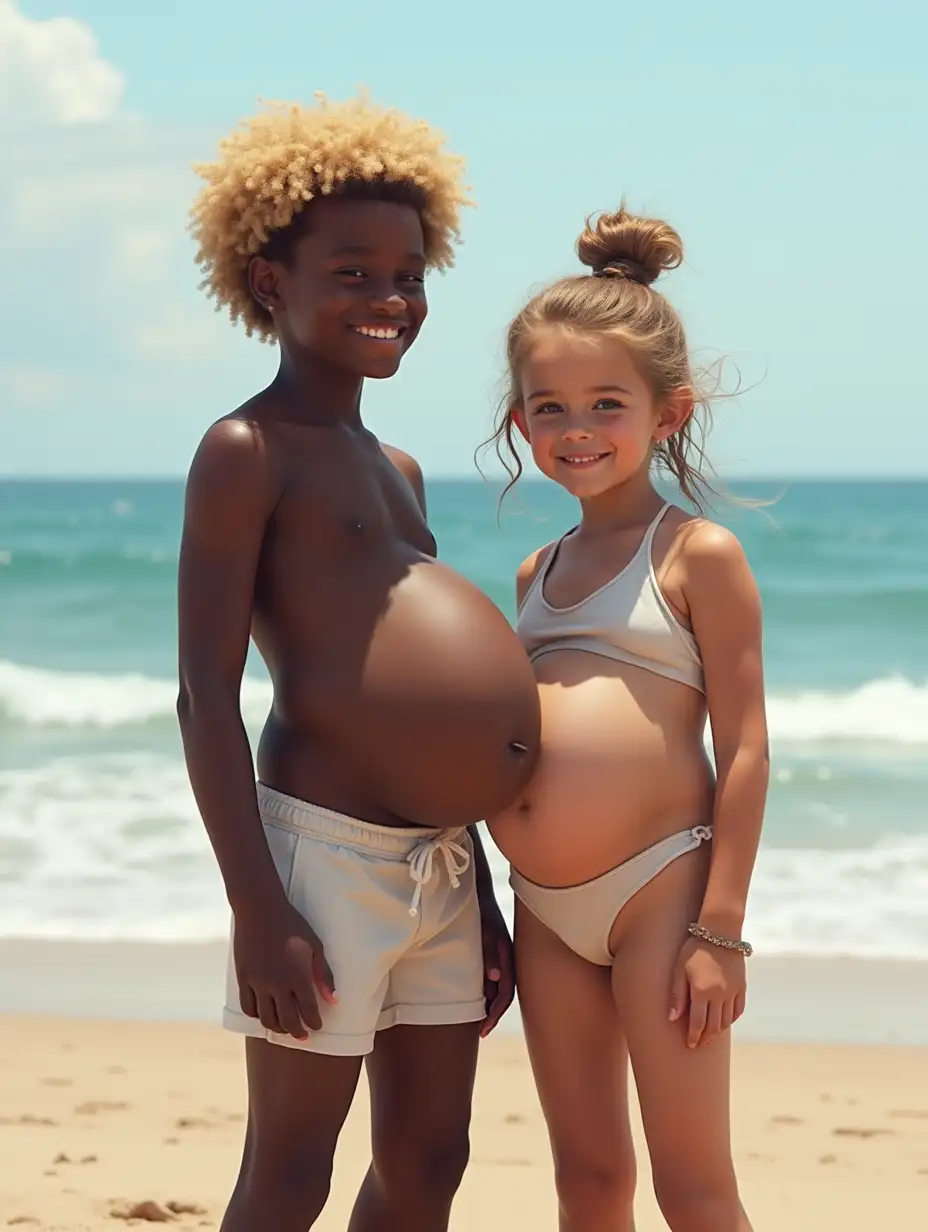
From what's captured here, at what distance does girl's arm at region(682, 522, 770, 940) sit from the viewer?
8.64 feet

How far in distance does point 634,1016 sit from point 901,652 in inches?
547

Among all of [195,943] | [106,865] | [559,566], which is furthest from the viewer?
[106,865]

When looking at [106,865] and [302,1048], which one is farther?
[106,865]

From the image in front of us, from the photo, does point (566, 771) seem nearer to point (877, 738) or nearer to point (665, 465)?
point (665, 465)

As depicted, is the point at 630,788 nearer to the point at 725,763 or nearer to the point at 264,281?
the point at 725,763

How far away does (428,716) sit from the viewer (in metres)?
2.63

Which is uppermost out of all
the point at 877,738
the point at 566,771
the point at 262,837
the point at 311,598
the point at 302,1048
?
the point at 877,738

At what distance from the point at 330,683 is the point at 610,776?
49 centimetres

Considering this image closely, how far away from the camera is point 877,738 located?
1168 centimetres

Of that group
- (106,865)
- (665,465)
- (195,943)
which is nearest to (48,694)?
(106,865)

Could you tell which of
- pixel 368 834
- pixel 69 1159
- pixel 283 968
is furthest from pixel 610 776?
pixel 69 1159

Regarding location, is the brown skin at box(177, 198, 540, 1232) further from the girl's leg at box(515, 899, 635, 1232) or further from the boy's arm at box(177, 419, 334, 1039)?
the girl's leg at box(515, 899, 635, 1232)

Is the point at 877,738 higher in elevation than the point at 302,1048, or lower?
higher

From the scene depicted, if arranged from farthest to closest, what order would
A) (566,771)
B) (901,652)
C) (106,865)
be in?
(901,652) → (106,865) → (566,771)
